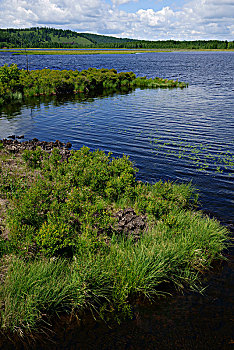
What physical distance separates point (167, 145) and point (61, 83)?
3338 cm

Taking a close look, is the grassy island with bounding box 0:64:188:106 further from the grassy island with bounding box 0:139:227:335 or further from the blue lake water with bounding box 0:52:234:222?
the grassy island with bounding box 0:139:227:335

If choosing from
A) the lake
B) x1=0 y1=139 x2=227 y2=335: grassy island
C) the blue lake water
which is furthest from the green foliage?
x1=0 y1=139 x2=227 y2=335: grassy island

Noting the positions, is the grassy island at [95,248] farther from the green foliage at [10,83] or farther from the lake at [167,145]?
the green foliage at [10,83]

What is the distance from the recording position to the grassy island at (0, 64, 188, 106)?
41.8 meters

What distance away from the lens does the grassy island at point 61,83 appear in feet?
137

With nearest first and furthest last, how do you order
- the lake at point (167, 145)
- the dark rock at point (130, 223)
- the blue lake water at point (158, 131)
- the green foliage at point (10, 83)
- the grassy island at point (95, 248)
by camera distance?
1. the lake at point (167, 145)
2. the grassy island at point (95, 248)
3. the dark rock at point (130, 223)
4. the blue lake water at point (158, 131)
5. the green foliage at point (10, 83)

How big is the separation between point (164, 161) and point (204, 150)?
359cm

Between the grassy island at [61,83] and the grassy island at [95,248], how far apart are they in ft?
104

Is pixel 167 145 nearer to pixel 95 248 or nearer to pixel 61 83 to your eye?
pixel 95 248

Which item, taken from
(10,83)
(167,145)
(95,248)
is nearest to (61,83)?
(10,83)

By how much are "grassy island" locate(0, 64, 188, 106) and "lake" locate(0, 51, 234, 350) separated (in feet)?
14.4

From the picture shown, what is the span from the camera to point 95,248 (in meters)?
8.34

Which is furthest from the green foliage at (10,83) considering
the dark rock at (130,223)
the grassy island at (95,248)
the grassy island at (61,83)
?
the dark rock at (130,223)

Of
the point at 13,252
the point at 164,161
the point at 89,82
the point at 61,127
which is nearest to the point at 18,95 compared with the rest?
the point at 89,82
